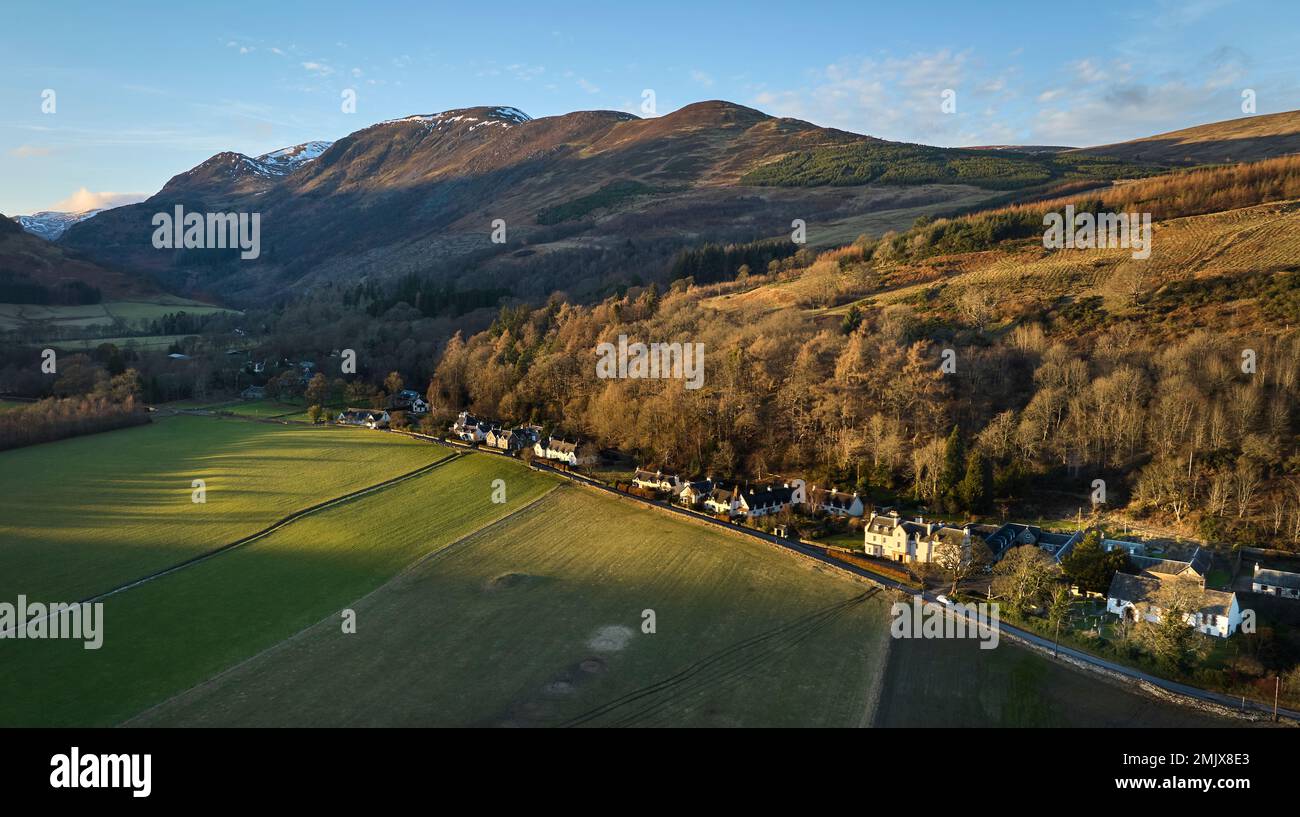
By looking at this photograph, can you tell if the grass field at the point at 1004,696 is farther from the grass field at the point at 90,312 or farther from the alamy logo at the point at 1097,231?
the grass field at the point at 90,312

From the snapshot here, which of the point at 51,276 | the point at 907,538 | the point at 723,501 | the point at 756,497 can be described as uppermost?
the point at 51,276

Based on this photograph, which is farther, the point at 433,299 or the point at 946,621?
the point at 433,299

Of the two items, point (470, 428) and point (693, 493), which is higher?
point (470, 428)

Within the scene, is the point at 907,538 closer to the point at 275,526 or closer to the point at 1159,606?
the point at 1159,606

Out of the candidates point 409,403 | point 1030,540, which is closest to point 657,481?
point 1030,540

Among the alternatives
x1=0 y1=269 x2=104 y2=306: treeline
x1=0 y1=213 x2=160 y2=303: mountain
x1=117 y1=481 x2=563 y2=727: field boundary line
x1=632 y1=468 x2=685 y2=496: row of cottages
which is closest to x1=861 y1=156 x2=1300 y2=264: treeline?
x1=632 y1=468 x2=685 y2=496: row of cottages
